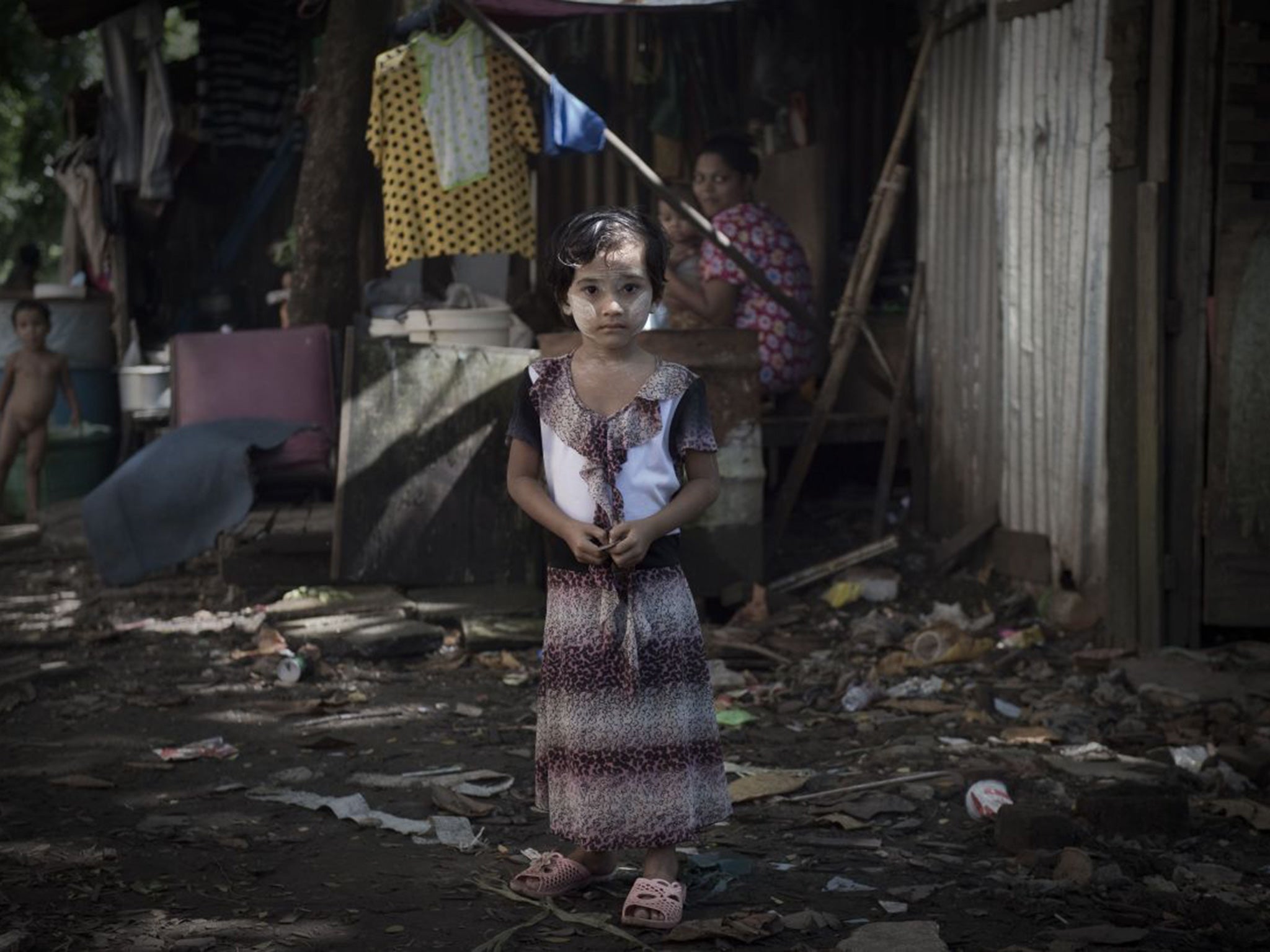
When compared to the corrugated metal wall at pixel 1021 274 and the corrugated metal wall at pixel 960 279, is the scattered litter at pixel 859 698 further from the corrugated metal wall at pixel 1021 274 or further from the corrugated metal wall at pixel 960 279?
the corrugated metal wall at pixel 960 279

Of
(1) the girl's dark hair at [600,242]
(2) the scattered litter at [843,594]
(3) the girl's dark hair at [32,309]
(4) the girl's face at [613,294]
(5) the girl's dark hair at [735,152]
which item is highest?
(5) the girl's dark hair at [735,152]

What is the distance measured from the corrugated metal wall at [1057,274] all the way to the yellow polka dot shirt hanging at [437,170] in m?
2.47

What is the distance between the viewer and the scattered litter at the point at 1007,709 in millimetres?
5445

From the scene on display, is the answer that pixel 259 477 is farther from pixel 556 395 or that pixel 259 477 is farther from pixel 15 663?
pixel 556 395

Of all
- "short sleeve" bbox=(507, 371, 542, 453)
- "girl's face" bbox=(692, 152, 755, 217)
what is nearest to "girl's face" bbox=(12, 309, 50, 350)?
"girl's face" bbox=(692, 152, 755, 217)

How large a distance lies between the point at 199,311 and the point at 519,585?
6640mm

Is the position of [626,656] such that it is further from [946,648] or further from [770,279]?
[770,279]

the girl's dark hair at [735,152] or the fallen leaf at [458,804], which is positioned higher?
the girl's dark hair at [735,152]

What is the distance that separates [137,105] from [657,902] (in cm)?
976

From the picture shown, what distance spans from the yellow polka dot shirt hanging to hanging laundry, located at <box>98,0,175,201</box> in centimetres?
393

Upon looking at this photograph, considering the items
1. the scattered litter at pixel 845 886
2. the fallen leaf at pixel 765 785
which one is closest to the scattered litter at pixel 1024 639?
the fallen leaf at pixel 765 785

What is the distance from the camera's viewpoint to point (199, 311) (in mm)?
12711

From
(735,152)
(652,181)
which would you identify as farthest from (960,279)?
(652,181)

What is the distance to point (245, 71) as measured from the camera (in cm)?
1127
